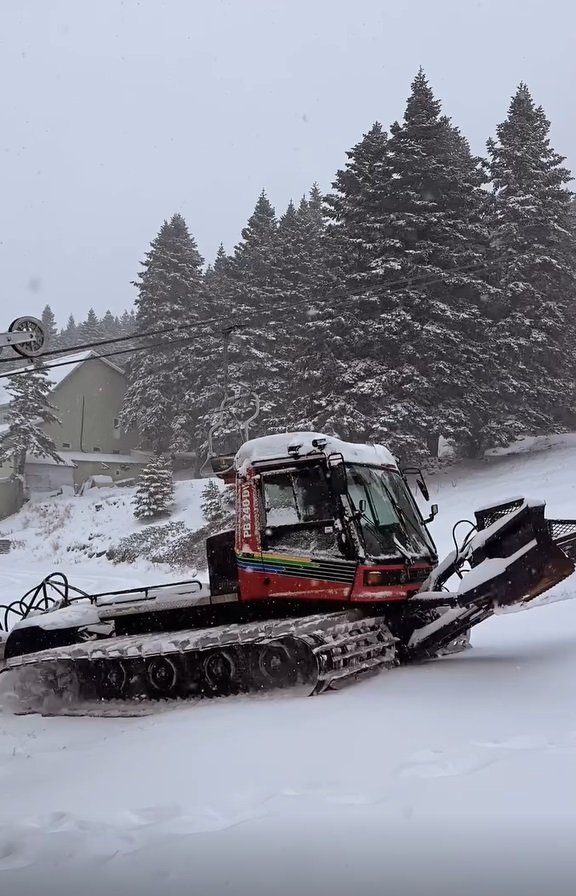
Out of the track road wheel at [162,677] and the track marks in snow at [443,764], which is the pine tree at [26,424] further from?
the track marks in snow at [443,764]

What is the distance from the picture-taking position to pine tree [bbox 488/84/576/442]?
27.0 m

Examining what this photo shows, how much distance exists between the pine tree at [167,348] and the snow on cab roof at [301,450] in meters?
31.2

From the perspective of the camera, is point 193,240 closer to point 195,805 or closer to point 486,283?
point 486,283

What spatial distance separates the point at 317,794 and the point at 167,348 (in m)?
40.7

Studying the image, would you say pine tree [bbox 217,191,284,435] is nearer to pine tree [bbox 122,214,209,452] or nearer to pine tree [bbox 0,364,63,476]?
pine tree [bbox 122,214,209,452]

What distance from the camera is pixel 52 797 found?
479 centimetres

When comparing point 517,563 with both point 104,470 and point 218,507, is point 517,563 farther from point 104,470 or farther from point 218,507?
point 104,470

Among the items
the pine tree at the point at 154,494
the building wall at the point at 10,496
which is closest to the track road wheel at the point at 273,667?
the pine tree at the point at 154,494

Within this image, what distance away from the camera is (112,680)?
8.60 m

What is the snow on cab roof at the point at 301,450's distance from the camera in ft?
28.2

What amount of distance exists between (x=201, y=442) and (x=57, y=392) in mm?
13904

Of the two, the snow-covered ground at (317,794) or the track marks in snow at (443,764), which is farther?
the track marks in snow at (443,764)

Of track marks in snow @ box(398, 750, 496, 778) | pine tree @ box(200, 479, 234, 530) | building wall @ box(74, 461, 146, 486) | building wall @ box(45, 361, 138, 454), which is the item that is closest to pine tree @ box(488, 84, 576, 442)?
pine tree @ box(200, 479, 234, 530)

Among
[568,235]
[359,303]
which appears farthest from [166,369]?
[568,235]
